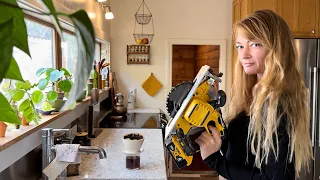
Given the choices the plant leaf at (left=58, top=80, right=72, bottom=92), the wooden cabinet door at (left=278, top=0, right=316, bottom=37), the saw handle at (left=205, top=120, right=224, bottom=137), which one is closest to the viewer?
the saw handle at (left=205, top=120, right=224, bottom=137)

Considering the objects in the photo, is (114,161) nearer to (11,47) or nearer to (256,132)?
(256,132)

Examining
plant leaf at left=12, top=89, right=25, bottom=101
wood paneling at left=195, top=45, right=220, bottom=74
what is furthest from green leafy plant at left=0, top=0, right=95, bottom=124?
wood paneling at left=195, top=45, right=220, bottom=74

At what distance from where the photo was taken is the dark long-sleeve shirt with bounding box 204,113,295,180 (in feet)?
3.48

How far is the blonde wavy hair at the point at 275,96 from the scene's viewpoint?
1.07 meters

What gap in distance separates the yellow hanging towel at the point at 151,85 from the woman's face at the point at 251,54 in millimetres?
2721

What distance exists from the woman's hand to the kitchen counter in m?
0.30

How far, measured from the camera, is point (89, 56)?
250 millimetres

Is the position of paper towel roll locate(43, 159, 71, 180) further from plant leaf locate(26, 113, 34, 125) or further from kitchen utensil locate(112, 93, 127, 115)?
kitchen utensil locate(112, 93, 127, 115)

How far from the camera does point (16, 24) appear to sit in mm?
247

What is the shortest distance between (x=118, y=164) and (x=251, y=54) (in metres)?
0.92

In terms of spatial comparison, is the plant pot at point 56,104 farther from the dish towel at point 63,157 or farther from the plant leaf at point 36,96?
the dish towel at point 63,157

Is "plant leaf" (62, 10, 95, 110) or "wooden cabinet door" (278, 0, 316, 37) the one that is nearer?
"plant leaf" (62, 10, 95, 110)

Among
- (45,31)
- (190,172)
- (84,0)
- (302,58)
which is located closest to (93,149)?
(45,31)

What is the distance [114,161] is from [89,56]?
1.52m
